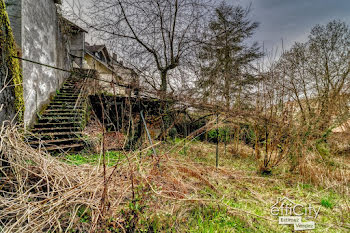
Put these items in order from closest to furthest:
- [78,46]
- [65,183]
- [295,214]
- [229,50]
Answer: [65,183] → [295,214] → [229,50] → [78,46]

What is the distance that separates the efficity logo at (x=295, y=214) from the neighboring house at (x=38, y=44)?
6.13 meters

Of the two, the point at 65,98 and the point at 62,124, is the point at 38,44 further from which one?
the point at 62,124

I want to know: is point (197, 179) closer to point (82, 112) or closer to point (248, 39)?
point (82, 112)

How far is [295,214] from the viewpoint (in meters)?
2.47

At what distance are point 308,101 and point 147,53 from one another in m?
7.11

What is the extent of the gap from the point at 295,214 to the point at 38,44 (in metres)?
8.03

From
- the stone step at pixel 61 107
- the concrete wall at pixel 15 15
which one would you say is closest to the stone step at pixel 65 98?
the stone step at pixel 61 107

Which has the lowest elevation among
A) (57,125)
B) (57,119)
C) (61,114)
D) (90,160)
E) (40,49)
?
(90,160)

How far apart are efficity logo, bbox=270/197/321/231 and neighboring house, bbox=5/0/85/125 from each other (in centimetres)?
613

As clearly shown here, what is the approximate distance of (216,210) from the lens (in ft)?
7.64

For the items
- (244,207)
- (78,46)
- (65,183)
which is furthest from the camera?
(78,46)

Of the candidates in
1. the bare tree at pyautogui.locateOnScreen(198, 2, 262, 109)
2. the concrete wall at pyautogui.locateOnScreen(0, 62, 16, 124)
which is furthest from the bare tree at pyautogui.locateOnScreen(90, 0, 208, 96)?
the concrete wall at pyautogui.locateOnScreen(0, 62, 16, 124)

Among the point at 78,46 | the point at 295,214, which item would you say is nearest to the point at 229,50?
the point at 295,214

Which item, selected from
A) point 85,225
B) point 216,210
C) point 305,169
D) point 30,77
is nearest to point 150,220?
point 85,225
